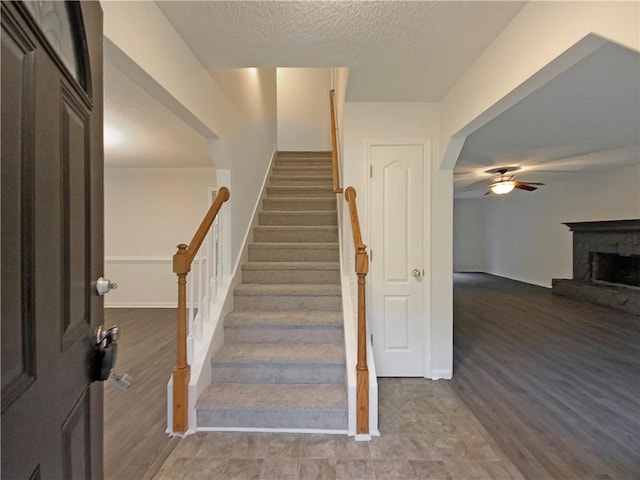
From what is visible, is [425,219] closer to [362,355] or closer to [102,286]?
[362,355]

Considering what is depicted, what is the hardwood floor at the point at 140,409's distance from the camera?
6.06 ft

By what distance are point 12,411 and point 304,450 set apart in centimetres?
174

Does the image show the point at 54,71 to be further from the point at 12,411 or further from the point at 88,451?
the point at 88,451

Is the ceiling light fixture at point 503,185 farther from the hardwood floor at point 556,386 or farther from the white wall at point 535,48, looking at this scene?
the white wall at point 535,48

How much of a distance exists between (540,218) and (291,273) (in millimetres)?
7427

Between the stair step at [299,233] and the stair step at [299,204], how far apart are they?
0.45 m

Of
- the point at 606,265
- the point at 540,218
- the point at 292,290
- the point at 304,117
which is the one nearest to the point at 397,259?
the point at 292,290

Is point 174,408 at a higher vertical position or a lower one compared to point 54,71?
lower

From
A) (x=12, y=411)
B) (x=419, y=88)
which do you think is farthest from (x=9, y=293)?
(x=419, y=88)

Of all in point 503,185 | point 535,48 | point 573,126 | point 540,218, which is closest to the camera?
point 535,48

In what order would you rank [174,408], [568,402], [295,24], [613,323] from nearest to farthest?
[295,24], [174,408], [568,402], [613,323]

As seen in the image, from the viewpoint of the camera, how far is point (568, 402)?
2473mm

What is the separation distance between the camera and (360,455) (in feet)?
6.16

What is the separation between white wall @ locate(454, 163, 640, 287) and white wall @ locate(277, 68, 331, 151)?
5234 mm
